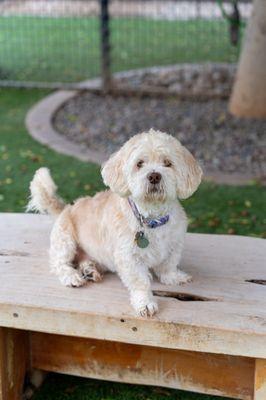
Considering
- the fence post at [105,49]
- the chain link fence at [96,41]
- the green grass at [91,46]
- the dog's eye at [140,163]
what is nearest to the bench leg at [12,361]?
the dog's eye at [140,163]

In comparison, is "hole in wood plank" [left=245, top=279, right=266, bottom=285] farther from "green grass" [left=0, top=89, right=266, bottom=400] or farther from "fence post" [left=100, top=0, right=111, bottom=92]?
"fence post" [left=100, top=0, right=111, bottom=92]

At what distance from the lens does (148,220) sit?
3.10 m

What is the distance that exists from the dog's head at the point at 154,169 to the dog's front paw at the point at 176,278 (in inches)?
19.0

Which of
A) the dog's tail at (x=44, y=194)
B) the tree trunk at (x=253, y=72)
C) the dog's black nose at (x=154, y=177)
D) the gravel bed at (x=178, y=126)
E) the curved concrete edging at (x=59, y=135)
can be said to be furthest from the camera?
the tree trunk at (x=253, y=72)

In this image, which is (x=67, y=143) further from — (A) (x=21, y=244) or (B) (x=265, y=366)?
(B) (x=265, y=366)

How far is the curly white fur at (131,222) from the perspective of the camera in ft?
9.50

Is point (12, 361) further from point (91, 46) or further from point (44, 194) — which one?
point (91, 46)

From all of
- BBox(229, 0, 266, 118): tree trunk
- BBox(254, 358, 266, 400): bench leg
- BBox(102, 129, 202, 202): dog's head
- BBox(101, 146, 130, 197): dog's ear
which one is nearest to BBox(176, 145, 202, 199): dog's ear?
BBox(102, 129, 202, 202): dog's head

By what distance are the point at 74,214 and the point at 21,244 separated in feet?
1.31

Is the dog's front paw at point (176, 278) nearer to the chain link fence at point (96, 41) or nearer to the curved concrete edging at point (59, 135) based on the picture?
the curved concrete edging at point (59, 135)

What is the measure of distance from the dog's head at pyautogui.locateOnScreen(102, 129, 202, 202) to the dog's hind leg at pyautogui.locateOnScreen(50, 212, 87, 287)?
556mm

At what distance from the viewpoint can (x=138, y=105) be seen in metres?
9.43

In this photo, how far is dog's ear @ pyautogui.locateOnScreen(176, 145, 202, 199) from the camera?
2.91m

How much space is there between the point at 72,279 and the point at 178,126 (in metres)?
5.32
